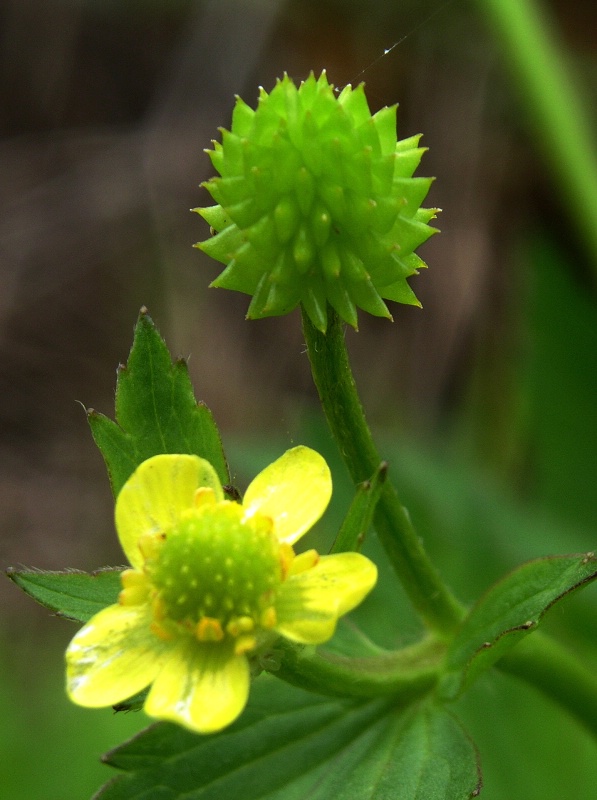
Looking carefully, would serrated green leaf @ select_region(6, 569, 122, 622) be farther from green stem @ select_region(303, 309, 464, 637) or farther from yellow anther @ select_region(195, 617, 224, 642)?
green stem @ select_region(303, 309, 464, 637)

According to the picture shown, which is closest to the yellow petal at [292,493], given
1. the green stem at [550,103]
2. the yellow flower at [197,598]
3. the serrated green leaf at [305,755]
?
the yellow flower at [197,598]

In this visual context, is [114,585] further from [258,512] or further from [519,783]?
[519,783]

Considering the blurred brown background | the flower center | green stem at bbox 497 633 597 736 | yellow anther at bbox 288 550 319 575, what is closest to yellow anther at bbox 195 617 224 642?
the flower center

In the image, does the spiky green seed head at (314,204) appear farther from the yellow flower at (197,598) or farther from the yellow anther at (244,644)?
the yellow anther at (244,644)

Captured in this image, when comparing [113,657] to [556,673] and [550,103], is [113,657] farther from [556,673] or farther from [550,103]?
[550,103]

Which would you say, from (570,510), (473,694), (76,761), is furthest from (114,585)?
(570,510)
